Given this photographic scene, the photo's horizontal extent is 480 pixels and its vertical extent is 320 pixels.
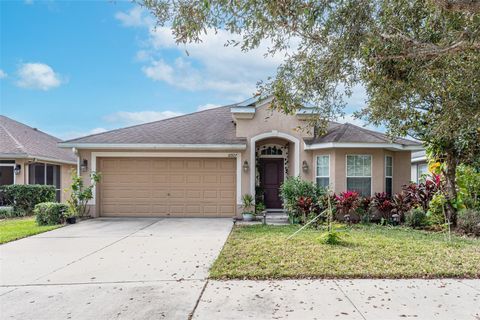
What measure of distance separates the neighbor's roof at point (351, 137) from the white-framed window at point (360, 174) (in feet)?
2.30

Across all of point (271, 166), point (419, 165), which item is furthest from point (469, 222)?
point (419, 165)

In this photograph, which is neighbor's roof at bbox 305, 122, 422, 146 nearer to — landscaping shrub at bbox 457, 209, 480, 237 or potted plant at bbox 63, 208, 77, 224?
landscaping shrub at bbox 457, 209, 480, 237

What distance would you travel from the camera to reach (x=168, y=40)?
5.61 meters

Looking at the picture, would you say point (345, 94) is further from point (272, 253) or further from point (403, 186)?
point (403, 186)

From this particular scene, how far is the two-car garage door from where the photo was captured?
1360 centimetres

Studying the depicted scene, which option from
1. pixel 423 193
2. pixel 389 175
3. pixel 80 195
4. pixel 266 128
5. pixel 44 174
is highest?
pixel 266 128

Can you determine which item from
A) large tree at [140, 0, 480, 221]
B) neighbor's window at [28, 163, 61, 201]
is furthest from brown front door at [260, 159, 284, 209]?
neighbor's window at [28, 163, 61, 201]

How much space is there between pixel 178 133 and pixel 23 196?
23.6 ft

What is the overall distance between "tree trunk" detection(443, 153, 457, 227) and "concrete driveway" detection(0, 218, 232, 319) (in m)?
7.11

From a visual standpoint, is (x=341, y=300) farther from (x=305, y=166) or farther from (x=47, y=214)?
(x=47, y=214)

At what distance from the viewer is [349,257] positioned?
669 cm

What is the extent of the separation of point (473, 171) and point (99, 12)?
12961 mm

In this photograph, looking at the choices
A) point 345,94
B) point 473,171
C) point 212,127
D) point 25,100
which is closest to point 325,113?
point 345,94

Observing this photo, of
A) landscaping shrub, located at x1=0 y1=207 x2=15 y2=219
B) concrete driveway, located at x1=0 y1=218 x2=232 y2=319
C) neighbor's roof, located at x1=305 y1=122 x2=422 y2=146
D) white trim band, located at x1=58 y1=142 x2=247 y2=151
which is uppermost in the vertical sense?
neighbor's roof, located at x1=305 y1=122 x2=422 y2=146
